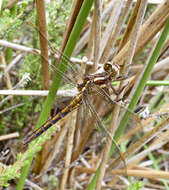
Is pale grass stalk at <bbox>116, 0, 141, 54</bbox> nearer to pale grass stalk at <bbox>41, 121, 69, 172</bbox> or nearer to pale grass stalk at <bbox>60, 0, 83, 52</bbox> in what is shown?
pale grass stalk at <bbox>60, 0, 83, 52</bbox>

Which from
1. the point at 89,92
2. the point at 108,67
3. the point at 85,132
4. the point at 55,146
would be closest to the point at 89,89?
the point at 89,92

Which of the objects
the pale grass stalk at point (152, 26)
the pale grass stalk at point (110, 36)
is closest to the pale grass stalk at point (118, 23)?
the pale grass stalk at point (110, 36)

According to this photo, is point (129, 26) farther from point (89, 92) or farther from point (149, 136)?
point (149, 136)

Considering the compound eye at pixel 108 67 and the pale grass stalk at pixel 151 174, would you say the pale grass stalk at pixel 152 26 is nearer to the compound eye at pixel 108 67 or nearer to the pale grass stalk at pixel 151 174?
the compound eye at pixel 108 67

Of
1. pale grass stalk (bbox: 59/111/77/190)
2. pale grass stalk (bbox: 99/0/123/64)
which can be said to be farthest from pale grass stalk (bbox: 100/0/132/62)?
pale grass stalk (bbox: 59/111/77/190)

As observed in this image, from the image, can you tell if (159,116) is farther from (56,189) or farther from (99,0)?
(56,189)

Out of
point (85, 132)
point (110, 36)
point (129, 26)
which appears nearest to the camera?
point (129, 26)

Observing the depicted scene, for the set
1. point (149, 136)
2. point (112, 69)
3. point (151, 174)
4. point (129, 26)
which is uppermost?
point (129, 26)

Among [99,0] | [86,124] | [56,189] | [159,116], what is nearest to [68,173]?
[56,189]
